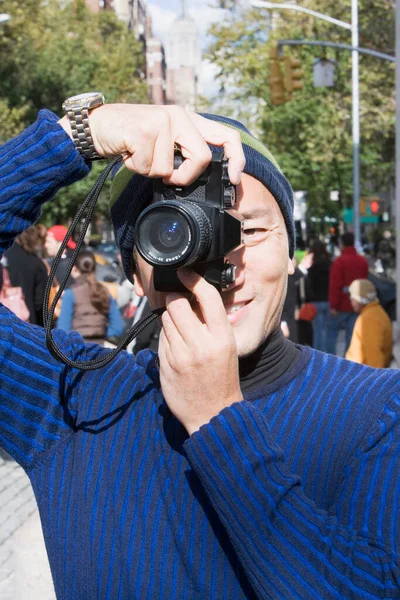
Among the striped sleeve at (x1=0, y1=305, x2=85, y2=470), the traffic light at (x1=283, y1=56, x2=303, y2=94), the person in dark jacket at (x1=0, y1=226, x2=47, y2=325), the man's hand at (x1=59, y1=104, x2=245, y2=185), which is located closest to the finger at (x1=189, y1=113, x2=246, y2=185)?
the man's hand at (x1=59, y1=104, x2=245, y2=185)

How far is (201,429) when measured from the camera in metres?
1.47

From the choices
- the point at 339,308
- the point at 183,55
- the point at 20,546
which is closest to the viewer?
the point at 20,546

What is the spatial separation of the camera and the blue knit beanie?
0.17 meters

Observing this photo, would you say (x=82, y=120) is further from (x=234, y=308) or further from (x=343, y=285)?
(x=343, y=285)

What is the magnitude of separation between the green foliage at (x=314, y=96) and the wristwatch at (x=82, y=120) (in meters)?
24.5

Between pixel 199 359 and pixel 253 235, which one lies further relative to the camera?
pixel 253 235

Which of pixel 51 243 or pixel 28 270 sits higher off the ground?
pixel 51 243

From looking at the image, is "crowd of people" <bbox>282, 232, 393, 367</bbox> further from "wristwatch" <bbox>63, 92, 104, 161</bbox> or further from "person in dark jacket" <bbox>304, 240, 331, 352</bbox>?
"wristwatch" <bbox>63, 92, 104, 161</bbox>

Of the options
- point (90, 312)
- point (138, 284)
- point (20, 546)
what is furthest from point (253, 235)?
point (90, 312)

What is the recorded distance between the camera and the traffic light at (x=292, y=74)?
1845cm

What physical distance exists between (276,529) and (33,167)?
0.82 m

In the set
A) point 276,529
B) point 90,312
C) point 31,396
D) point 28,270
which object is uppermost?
point 31,396

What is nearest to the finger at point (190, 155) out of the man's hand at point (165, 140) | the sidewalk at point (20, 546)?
the man's hand at point (165, 140)

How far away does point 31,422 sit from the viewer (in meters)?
1.83
